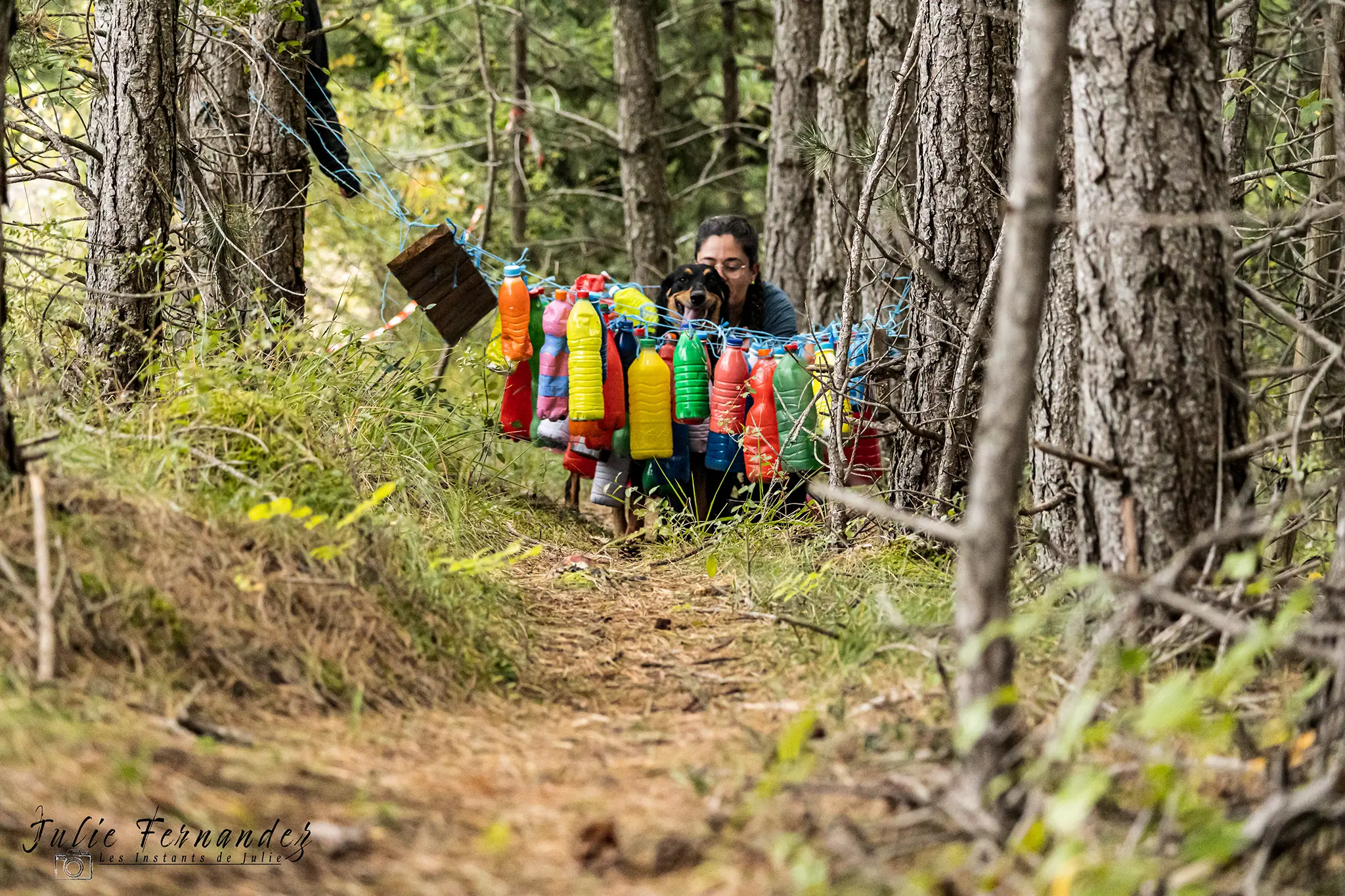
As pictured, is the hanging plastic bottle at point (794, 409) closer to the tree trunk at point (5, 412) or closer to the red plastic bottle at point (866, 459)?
the red plastic bottle at point (866, 459)

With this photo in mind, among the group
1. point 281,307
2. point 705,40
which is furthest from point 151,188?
point 705,40

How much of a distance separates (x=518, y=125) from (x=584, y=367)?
21.3 feet

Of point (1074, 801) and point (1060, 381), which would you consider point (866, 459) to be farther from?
point (1074, 801)

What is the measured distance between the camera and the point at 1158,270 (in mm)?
2646

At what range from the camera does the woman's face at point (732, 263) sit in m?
6.20

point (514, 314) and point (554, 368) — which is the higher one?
point (514, 314)

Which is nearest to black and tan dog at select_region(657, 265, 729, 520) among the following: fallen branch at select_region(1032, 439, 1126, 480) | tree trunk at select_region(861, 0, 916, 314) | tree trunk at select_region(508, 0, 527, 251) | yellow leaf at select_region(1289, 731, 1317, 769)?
tree trunk at select_region(861, 0, 916, 314)

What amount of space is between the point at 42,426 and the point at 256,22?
262cm

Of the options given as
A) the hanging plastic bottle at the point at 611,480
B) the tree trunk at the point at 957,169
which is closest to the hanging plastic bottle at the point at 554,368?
the hanging plastic bottle at the point at 611,480

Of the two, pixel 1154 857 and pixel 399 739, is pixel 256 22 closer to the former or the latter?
pixel 399 739

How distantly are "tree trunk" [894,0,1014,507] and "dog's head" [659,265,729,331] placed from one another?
1.59 metres

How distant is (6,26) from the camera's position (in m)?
2.60

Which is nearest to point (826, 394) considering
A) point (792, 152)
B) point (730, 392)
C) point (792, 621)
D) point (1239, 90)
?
point (730, 392)

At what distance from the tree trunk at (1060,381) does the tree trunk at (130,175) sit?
3.05m
